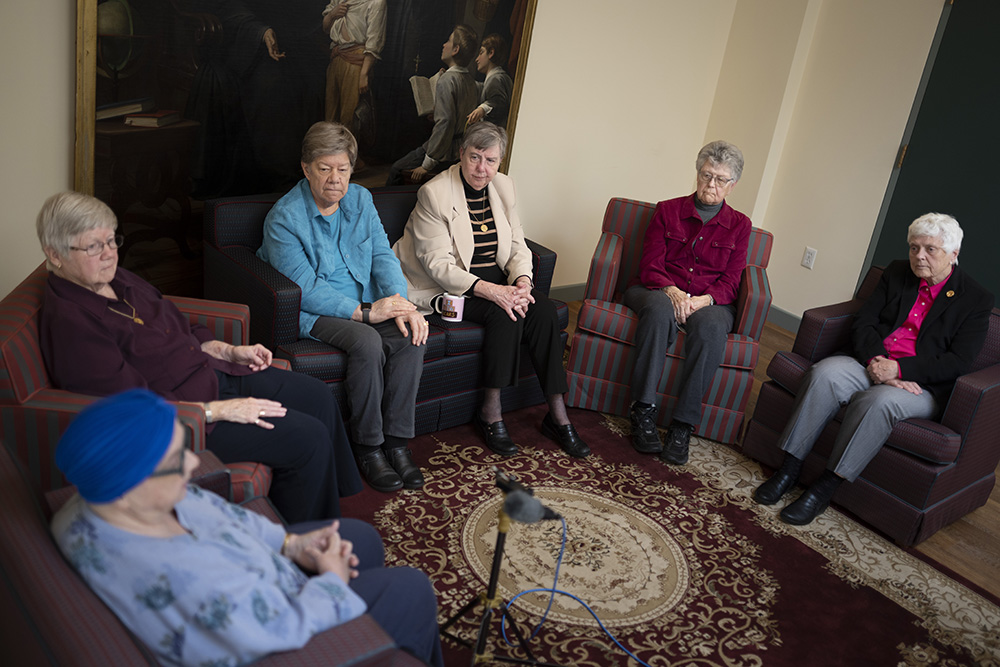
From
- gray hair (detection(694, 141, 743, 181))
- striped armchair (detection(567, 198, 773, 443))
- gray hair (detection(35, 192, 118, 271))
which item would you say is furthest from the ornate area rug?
gray hair (detection(694, 141, 743, 181))

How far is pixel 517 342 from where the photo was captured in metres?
3.41

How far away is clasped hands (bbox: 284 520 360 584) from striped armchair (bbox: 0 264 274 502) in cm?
50

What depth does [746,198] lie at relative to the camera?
5.39 m

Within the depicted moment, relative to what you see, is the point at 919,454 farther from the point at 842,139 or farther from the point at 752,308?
the point at 842,139

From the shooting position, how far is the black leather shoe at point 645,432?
3.55 meters

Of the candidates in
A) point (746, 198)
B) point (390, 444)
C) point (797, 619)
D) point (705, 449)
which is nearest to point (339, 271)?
point (390, 444)

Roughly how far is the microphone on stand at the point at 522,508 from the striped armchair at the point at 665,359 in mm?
2043

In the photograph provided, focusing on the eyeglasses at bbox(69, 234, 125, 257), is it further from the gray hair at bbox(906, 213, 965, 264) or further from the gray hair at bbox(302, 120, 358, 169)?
the gray hair at bbox(906, 213, 965, 264)

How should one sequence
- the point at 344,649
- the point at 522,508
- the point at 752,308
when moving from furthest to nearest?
the point at 752,308 < the point at 522,508 < the point at 344,649

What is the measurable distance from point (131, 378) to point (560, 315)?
2008 millimetres

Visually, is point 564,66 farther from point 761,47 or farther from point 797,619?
point 797,619

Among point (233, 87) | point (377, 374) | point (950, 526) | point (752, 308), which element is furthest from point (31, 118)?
point (950, 526)

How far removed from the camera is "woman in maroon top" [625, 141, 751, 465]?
3.53 metres

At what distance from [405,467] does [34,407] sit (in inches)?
53.4
